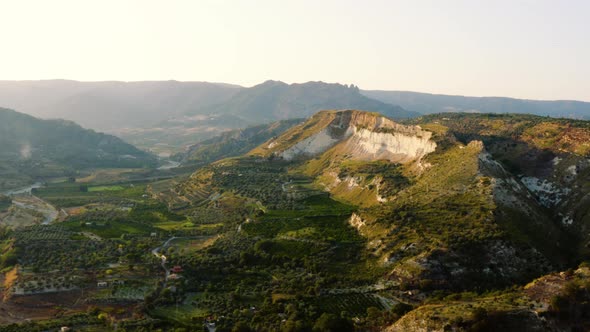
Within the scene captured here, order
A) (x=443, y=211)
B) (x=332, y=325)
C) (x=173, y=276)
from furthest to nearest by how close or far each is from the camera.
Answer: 1. (x=443, y=211)
2. (x=173, y=276)
3. (x=332, y=325)

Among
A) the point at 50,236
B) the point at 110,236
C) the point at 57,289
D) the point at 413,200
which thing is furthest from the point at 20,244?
the point at 413,200

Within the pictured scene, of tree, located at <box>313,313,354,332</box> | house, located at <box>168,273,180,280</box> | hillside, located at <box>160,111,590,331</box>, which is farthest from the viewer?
house, located at <box>168,273,180,280</box>

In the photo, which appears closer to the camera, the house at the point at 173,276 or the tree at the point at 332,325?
the tree at the point at 332,325

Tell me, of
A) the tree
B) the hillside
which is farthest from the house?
the tree

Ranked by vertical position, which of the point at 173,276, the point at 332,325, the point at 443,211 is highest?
the point at 443,211

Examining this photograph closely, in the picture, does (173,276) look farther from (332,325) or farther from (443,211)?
(443,211)

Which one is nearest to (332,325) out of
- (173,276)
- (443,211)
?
(173,276)

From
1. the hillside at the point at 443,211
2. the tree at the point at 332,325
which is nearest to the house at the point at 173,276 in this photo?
the hillside at the point at 443,211

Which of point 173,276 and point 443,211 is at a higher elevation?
point 443,211

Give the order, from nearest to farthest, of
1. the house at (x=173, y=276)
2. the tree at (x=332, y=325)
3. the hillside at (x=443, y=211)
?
the tree at (x=332, y=325)
the hillside at (x=443, y=211)
the house at (x=173, y=276)

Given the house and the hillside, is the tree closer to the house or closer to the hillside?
the hillside

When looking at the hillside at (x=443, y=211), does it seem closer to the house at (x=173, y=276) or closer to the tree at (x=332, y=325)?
the tree at (x=332, y=325)
